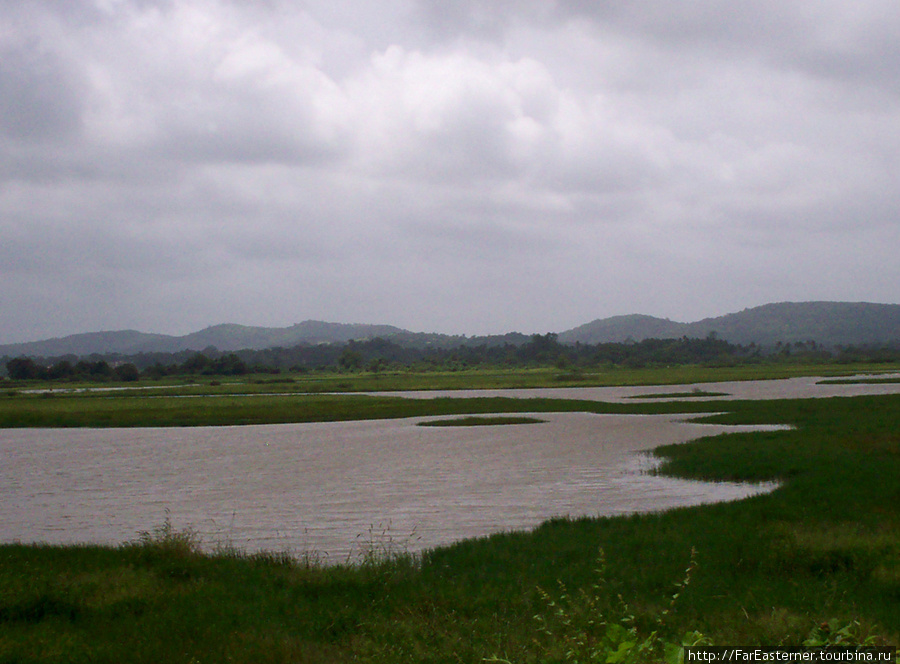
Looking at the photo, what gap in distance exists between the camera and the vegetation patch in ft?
150

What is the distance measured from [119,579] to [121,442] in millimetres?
29894

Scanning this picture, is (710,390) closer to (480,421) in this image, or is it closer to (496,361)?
(480,421)

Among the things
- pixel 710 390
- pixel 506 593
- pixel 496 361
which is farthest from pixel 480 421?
pixel 496 361

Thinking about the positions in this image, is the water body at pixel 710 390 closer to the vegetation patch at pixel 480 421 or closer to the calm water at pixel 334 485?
the vegetation patch at pixel 480 421

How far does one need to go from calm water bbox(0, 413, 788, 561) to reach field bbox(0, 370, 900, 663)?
2600mm

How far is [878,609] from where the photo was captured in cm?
993

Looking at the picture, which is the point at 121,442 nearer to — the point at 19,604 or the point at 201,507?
the point at 201,507

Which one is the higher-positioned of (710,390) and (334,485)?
(334,485)

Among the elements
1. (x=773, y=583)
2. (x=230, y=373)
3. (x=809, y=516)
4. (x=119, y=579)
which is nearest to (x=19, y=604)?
(x=119, y=579)

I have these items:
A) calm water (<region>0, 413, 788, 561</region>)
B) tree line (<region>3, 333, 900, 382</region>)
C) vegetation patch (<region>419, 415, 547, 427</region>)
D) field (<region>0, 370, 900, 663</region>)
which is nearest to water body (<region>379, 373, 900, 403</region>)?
vegetation patch (<region>419, 415, 547, 427</region>)

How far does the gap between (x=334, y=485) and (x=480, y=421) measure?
22774 millimetres

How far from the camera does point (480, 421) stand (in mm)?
47219

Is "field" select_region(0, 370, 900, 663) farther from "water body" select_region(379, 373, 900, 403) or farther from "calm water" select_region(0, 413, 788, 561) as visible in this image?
"water body" select_region(379, 373, 900, 403)

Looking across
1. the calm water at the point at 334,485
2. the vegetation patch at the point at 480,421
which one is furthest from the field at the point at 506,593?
the vegetation patch at the point at 480,421
